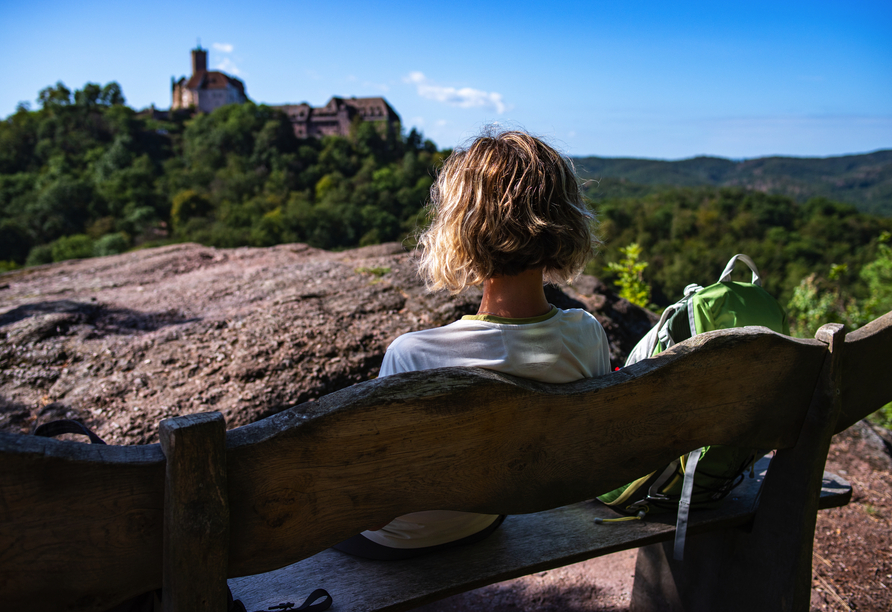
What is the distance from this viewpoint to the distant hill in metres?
110

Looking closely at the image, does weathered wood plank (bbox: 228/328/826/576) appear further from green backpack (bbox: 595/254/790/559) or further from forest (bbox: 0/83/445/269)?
forest (bbox: 0/83/445/269)

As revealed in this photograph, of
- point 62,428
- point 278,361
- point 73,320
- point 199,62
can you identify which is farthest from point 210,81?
point 62,428

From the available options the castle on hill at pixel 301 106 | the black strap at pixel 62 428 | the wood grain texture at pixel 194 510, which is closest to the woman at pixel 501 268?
the wood grain texture at pixel 194 510

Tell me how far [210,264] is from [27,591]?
16.5 ft

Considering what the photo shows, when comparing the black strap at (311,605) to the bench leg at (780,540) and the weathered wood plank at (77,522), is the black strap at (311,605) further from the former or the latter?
the bench leg at (780,540)

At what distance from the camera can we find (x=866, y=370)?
154cm

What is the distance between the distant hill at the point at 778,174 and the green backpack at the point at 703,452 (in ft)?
367

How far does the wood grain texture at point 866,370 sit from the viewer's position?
149cm

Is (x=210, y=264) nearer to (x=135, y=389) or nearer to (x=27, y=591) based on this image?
(x=135, y=389)

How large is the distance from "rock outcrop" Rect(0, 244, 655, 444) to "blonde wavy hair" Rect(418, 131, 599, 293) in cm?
143

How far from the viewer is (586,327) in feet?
4.59

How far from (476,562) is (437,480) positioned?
48 cm

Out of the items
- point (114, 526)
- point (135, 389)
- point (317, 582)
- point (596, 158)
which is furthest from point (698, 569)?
point (596, 158)

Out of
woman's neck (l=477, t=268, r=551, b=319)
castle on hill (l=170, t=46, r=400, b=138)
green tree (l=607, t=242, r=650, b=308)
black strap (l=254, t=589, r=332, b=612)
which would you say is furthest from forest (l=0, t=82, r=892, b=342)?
black strap (l=254, t=589, r=332, b=612)
